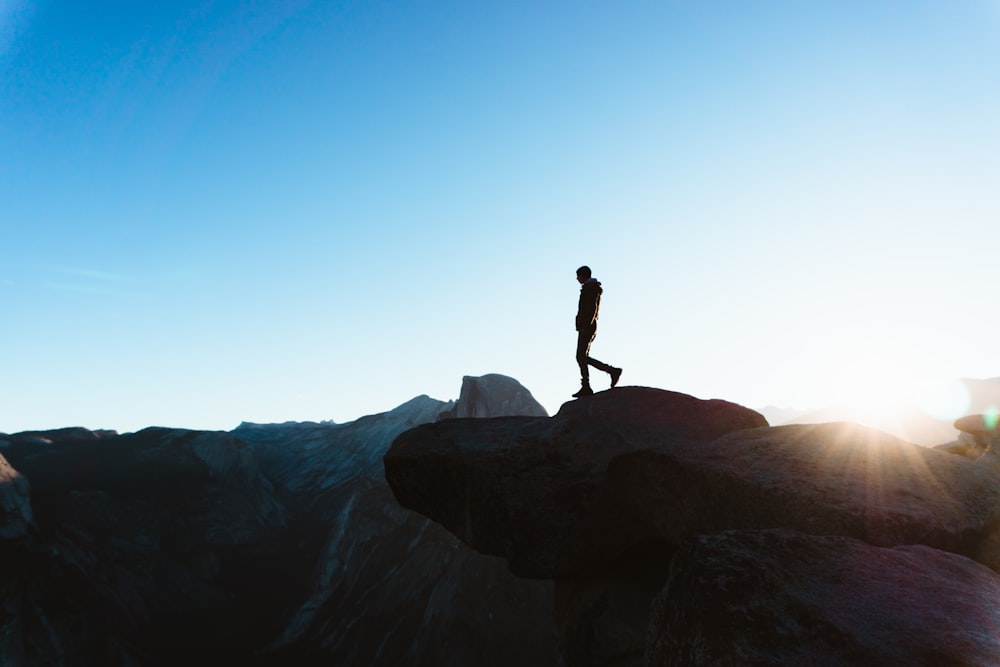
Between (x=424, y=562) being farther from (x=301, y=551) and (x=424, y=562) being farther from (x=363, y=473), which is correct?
(x=363, y=473)

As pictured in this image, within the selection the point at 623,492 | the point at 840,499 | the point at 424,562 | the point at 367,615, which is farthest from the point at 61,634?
the point at 840,499

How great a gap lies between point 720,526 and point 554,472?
368cm

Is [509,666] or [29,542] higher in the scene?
[29,542]

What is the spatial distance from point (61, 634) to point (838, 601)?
53722mm

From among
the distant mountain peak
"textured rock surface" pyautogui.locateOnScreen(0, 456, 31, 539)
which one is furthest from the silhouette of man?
"textured rock surface" pyautogui.locateOnScreen(0, 456, 31, 539)

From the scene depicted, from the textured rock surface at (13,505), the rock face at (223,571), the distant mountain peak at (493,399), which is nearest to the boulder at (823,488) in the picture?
the rock face at (223,571)

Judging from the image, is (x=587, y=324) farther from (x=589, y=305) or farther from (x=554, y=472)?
(x=554, y=472)

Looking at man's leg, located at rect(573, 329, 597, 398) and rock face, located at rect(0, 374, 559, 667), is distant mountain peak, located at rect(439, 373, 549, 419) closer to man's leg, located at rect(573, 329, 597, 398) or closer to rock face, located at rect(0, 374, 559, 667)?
rock face, located at rect(0, 374, 559, 667)

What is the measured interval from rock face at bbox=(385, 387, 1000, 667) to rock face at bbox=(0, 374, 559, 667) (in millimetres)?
23277

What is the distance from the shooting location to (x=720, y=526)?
23.7 ft

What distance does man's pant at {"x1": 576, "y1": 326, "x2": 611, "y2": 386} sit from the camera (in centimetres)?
1281

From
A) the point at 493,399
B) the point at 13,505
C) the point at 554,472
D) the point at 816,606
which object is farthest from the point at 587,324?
the point at 13,505

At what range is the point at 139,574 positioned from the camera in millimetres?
49000

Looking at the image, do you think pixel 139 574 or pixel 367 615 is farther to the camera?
pixel 139 574
